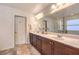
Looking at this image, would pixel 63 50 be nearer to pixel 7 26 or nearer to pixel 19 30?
pixel 19 30

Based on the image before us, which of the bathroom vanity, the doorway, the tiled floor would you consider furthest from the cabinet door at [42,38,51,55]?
the doorway

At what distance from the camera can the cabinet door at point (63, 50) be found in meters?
1.85

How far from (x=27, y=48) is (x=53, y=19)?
78cm

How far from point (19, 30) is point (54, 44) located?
0.74 metres

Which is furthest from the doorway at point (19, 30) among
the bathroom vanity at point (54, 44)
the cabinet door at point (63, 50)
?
the cabinet door at point (63, 50)

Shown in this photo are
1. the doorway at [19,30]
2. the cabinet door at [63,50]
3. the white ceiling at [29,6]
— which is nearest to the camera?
the cabinet door at [63,50]

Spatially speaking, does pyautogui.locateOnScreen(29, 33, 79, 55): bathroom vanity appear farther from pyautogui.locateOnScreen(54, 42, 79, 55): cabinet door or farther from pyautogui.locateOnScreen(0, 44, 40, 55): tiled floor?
pyautogui.locateOnScreen(0, 44, 40, 55): tiled floor

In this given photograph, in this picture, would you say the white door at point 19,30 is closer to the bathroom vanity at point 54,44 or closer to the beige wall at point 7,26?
the beige wall at point 7,26

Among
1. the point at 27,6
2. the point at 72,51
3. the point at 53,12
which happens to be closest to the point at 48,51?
the point at 72,51

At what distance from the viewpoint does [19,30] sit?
2359 mm

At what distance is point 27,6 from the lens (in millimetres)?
2232

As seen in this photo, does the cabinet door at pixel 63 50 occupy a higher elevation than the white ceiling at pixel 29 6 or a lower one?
lower

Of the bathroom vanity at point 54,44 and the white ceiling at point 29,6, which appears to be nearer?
the bathroom vanity at point 54,44

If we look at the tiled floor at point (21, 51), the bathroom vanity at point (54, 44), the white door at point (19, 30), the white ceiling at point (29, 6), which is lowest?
the tiled floor at point (21, 51)
